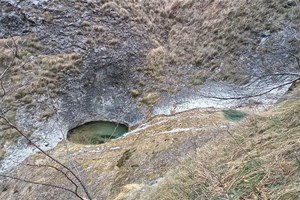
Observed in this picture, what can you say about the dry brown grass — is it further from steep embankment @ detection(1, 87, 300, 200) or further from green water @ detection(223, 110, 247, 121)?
green water @ detection(223, 110, 247, 121)

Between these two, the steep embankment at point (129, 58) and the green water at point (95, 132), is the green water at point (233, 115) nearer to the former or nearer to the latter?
the steep embankment at point (129, 58)

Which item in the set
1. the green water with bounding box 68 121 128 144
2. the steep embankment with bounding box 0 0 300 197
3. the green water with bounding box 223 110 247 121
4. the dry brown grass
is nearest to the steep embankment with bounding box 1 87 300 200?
the dry brown grass

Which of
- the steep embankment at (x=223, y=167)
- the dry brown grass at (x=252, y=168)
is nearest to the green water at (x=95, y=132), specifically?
the steep embankment at (x=223, y=167)

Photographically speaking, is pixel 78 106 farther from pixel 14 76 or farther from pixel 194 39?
pixel 194 39

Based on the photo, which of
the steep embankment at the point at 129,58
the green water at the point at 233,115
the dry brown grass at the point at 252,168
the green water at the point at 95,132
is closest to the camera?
the dry brown grass at the point at 252,168

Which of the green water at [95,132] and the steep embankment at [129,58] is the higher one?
the steep embankment at [129,58]

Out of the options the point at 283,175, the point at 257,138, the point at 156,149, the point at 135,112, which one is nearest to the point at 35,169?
the point at 156,149
